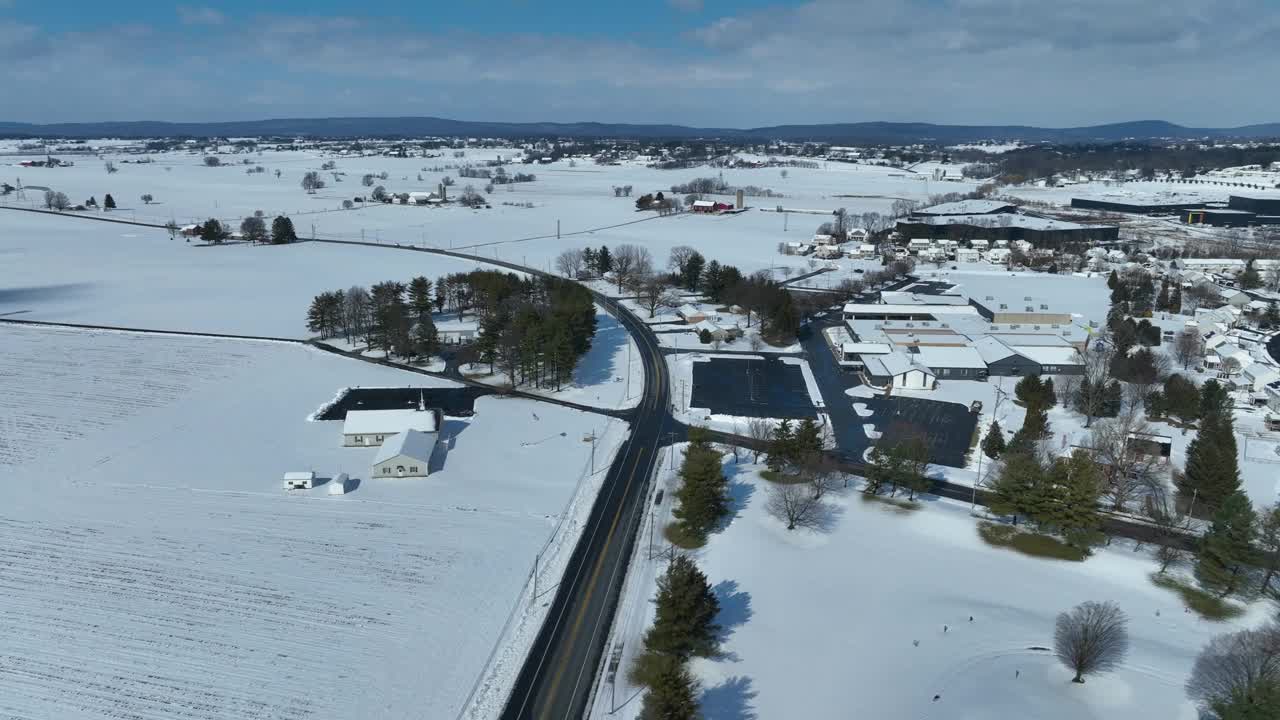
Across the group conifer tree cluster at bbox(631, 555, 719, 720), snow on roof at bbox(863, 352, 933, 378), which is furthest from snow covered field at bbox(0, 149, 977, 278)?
conifer tree cluster at bbox(631, 555, 719, 720)

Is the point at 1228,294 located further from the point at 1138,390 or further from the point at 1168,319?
the point at 1138,390

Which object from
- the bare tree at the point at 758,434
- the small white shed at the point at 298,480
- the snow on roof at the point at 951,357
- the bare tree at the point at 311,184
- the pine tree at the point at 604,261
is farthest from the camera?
the bare tree at the point at 311,184

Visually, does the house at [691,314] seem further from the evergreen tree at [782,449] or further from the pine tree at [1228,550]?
the pine tree at [1228,550]

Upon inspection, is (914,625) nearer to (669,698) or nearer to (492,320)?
(669,698)

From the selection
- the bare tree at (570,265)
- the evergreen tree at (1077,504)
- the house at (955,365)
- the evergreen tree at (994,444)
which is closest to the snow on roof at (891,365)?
the house at (955,365)

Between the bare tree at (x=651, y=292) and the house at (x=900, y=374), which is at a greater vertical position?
the bare tree at (x=651, y=292)

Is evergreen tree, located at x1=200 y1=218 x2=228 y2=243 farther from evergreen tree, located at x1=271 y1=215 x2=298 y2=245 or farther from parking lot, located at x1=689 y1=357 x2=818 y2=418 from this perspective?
parking lot, located at x1=689 y1=357 x2=818 y2=418

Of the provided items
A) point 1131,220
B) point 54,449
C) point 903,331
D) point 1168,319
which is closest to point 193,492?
point 54,449
